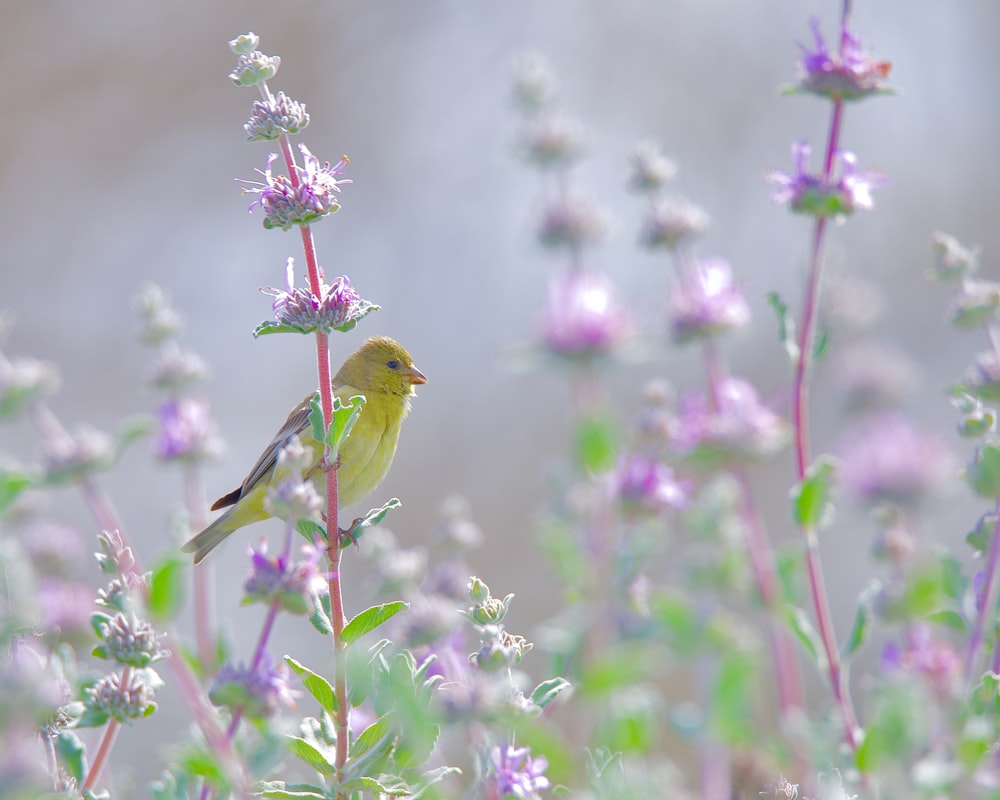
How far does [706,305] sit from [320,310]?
3.34 feet

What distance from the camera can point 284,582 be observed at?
1.39 m

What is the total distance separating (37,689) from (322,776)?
66 centimetres

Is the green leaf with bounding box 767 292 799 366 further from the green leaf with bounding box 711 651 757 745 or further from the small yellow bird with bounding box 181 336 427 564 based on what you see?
the small yellow bird with bounding box 181 336 427 564

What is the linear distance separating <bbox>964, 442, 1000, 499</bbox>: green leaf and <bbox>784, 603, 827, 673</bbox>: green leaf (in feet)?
1.05

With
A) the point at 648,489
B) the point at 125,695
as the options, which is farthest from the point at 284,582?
the point at 648,489

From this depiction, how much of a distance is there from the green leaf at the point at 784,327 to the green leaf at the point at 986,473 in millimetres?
322

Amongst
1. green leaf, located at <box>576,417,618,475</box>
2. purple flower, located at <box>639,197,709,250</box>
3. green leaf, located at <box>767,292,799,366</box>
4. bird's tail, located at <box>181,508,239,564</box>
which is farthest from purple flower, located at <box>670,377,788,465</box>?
bird's tail, located at <box>181,508,239,564</box>

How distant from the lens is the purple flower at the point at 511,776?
55.1 inches

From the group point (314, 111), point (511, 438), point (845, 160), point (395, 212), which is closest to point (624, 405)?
point (511, 438)

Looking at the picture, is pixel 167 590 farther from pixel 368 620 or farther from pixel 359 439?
pixel 359 439

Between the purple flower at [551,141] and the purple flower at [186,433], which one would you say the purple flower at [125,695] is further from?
the purple flower at [551,141]

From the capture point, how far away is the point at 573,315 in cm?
251

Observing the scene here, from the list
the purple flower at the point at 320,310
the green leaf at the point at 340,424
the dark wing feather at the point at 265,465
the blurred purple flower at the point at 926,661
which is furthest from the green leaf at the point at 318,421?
the dark wing feather at the point at 265,465

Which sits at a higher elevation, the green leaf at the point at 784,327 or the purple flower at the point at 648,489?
the green leaf at the point at 784,327
